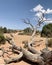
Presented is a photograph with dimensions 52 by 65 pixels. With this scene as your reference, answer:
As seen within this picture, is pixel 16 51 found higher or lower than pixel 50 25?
lower

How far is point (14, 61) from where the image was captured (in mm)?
12531

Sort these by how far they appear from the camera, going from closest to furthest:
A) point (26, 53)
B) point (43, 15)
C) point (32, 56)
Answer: point (32, 56), point (26, 53), point (43, 15)

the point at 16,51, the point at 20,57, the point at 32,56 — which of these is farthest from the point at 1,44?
the point at 32,56

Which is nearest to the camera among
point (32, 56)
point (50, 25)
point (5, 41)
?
point (32, 56)

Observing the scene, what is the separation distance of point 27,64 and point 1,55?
281 cm

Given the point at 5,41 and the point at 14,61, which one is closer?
the point at 14,61

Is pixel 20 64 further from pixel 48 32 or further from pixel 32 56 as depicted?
pixel 48 32

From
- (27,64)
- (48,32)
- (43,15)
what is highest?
(43,15)

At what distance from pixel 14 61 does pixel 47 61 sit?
2.76m

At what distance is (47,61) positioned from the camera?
430 inches

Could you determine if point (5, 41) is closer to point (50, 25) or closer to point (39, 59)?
point (39, 59)

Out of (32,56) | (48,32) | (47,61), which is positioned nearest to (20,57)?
(32,56)

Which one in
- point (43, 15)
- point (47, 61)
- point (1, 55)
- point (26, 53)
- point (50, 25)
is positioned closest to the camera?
point (47, 61)

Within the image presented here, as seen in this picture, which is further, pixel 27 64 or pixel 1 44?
pixel 1 44
